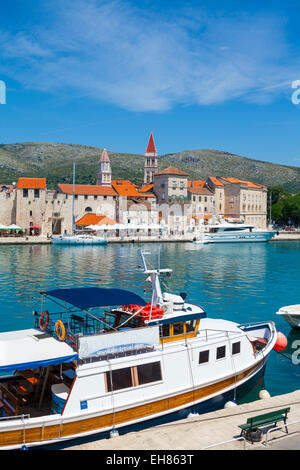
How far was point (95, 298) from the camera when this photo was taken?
11062 millimetres

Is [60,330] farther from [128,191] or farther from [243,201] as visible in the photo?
[243,201]

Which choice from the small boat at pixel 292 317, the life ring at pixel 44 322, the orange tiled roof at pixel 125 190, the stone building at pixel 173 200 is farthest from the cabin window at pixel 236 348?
the stone building at pixel 173 200

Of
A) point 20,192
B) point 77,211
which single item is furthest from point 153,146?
point 20,192

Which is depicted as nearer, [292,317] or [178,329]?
[178,329]

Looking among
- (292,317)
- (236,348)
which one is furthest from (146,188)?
(236,348)

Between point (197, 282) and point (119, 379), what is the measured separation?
77.9 feet

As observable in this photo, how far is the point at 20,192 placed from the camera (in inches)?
3179

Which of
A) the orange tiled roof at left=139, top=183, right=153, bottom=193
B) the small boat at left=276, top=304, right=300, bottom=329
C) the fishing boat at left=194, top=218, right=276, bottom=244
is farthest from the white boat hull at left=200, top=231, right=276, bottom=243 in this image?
the small boat at left=276, top=304, right=300, bottom=329

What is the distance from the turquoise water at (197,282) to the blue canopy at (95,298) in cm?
522

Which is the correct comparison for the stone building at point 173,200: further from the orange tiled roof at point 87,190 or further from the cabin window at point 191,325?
the cabin window at point 191,325

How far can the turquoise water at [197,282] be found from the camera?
21.0 metres

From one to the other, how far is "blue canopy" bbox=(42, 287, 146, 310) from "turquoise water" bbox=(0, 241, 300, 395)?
206 inches
